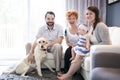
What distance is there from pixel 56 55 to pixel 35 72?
468 mm

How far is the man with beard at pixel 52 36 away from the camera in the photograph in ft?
11.9

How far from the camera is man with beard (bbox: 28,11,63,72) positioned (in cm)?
363

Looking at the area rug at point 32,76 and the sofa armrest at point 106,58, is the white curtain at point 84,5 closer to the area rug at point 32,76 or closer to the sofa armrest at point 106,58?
the area rug at point 32,76

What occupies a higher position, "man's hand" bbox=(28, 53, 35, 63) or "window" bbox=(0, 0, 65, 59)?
"window" bbox=(0, 0, 65, 59)

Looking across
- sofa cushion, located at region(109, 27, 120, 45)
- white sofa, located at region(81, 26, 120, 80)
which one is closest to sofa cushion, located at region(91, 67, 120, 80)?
white sofa, located at region(81, 26, 120, 80)

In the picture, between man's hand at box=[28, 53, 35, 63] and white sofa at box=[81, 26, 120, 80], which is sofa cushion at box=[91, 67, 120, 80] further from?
man's hand at box=[28, 53, 35, 63]

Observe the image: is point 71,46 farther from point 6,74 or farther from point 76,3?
point 76,3

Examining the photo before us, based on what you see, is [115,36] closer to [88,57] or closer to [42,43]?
[88,57]

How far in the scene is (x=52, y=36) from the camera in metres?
3.83

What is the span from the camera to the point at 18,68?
3.40m

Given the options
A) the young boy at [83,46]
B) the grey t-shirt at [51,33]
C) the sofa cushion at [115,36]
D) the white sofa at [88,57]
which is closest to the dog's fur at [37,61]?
the white sofa at [88,57]

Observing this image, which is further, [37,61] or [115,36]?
[37,61]

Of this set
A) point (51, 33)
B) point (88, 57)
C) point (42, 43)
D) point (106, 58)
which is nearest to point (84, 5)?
point (51, 33)

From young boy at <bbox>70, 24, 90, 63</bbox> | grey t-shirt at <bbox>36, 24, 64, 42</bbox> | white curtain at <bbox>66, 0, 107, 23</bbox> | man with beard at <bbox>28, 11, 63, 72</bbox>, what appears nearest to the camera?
young boy at <bbox>70, 24, 90, 63</bbox>
